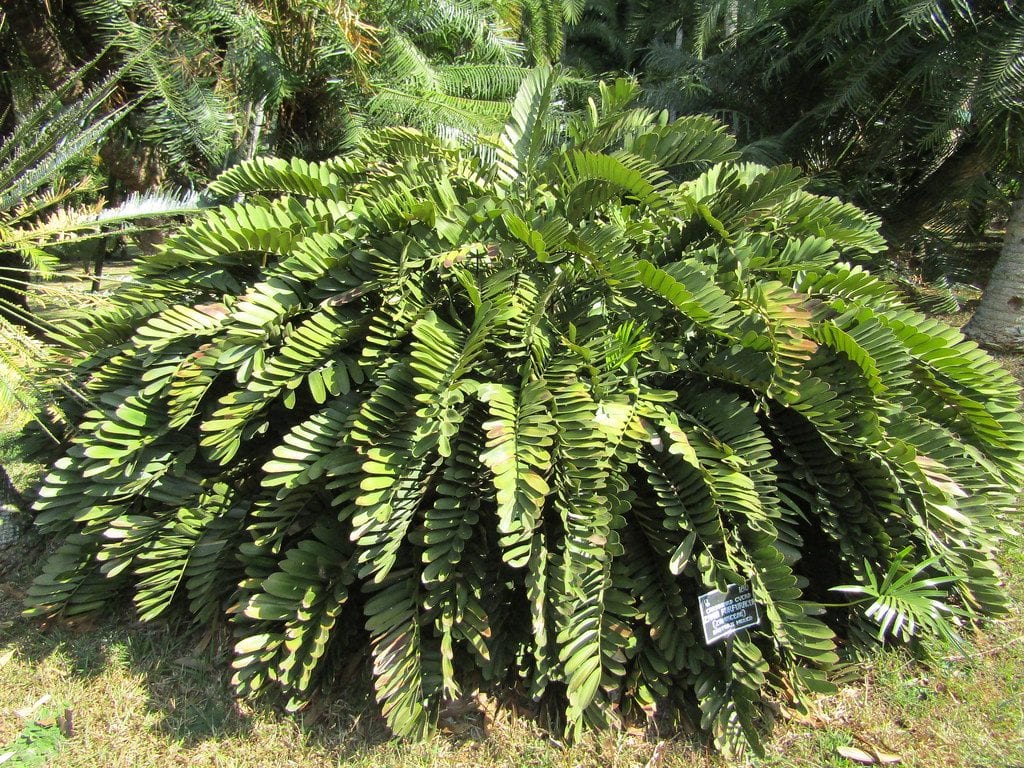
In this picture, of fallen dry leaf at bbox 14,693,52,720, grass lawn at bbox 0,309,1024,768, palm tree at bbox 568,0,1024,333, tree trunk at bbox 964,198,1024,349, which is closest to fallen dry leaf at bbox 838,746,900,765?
grass lawn at bbox 0,309,1024,768

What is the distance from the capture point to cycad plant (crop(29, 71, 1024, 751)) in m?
2.10

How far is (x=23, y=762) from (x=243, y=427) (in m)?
1.25

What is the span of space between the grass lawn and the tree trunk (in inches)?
131

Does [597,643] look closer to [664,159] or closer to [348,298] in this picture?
[348,298]


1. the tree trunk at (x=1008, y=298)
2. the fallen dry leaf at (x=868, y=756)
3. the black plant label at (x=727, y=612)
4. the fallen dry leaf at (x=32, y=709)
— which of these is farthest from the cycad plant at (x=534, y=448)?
the tree trunk at (x=1008, y=298)

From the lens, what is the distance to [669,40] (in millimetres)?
13406

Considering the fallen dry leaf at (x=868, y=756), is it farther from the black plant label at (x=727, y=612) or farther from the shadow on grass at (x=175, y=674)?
the shadow on grass at (x=175, y=674)

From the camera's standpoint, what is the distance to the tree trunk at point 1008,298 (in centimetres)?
500

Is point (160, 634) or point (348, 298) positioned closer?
point (348, 298)

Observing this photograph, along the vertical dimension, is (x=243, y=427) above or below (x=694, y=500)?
below

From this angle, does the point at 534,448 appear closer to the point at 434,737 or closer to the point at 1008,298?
the point at 434,737

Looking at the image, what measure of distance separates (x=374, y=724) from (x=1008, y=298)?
Result: 5.47m

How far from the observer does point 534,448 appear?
198cm

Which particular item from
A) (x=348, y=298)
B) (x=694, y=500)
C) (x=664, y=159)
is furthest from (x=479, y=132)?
(x=694, y=500)
